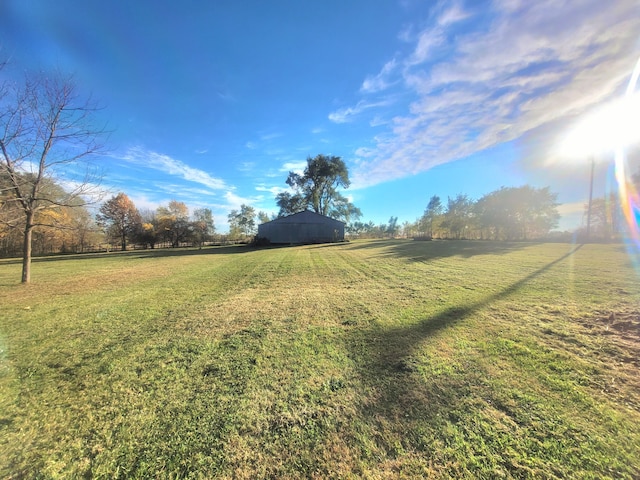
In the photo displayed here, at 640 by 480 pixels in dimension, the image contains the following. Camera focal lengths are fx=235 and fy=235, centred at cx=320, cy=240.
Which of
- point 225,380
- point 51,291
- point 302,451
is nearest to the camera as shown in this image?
point 302,451

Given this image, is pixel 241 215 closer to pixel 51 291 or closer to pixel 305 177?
pixel 305 177

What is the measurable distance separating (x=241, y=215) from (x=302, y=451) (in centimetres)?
5777

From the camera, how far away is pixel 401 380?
8.75 feet

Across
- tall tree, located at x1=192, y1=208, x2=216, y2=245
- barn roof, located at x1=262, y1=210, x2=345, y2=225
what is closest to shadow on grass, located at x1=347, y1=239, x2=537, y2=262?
barn roof, located at x1=262, y1=210, x2=345, y2=225

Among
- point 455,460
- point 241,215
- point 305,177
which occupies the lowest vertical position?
point 455,460

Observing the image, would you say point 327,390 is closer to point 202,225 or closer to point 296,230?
point 296,230

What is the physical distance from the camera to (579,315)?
14.2 feet

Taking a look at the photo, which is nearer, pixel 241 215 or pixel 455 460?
pixel 455 460

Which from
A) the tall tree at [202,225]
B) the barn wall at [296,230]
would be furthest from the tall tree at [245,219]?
the barn wall at [296,230]

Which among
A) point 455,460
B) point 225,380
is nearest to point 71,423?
point 225,380

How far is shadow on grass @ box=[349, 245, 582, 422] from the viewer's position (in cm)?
226

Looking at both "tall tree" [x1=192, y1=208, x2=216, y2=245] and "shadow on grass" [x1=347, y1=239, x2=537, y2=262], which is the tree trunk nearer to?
"shadow on grass" [x1=347, y1=239, x2=537, y2=262]

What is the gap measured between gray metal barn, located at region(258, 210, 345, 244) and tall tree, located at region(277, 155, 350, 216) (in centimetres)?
1217

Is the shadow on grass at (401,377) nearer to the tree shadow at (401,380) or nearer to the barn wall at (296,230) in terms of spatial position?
the tree shadow at (401,380)
